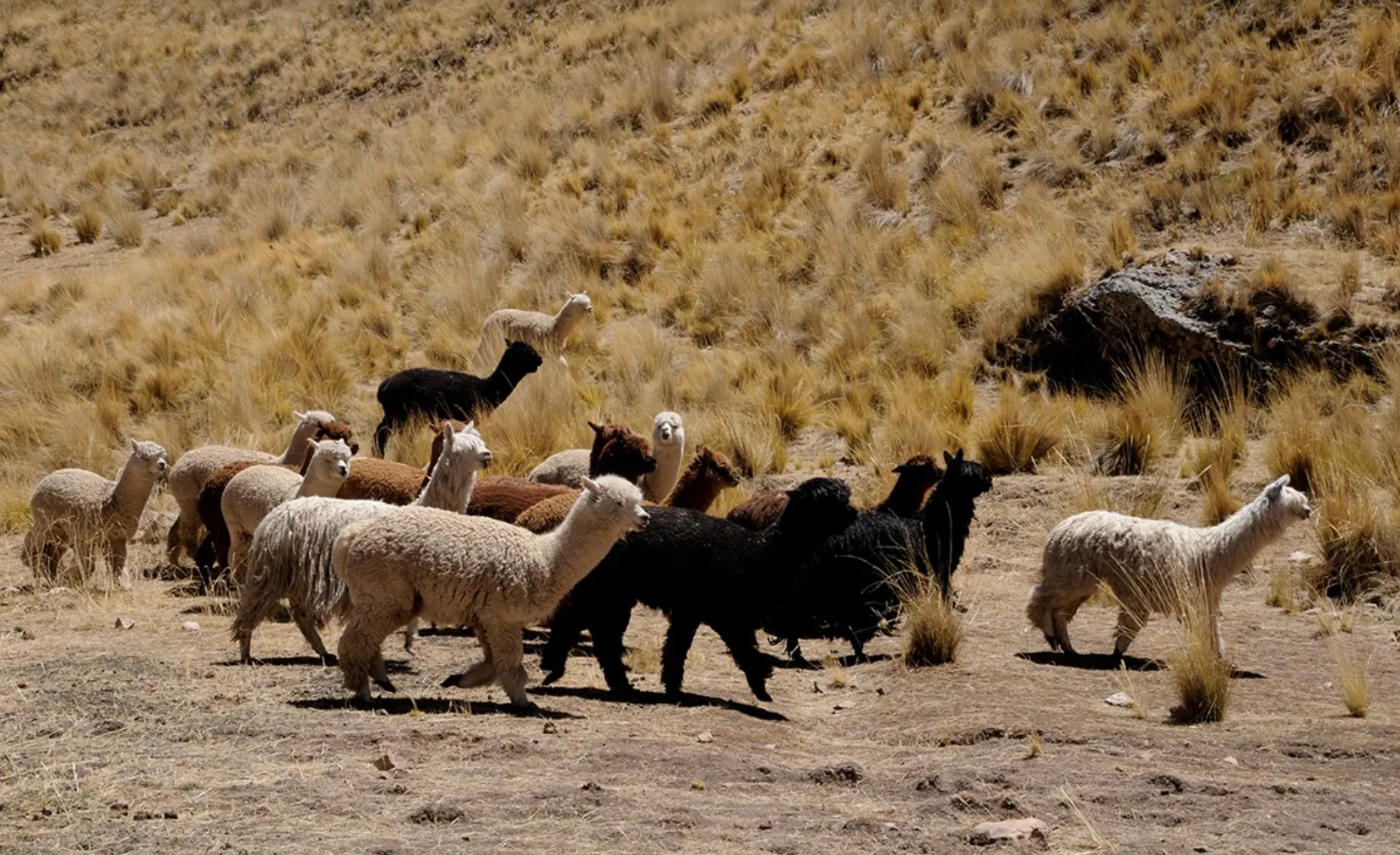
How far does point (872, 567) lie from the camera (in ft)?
32.4

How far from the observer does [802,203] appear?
2219cm

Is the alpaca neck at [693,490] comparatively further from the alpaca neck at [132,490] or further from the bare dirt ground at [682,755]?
the alpaca neck at [132,490]

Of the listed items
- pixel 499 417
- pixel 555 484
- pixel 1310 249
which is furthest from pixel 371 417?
pixel 1310 249

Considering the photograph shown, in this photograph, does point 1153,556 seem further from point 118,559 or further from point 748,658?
point 118,559

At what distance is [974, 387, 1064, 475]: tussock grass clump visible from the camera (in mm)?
14258

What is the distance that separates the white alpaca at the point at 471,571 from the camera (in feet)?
24.4

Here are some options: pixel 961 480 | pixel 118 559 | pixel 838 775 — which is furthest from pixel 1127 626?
pixel 118 559

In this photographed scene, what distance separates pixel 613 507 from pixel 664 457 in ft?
11.7

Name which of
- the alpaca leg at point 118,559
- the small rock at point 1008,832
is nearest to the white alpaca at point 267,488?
the alpaca leg at point 118,559

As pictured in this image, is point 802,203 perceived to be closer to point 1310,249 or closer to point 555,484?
point 1310,249

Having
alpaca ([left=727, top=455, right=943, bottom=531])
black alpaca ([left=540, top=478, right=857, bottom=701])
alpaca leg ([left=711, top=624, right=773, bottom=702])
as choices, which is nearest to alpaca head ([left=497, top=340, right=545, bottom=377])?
alpaca ([left=727, top=455, right=943, bottom=531])

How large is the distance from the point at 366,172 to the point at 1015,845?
80.7 ft

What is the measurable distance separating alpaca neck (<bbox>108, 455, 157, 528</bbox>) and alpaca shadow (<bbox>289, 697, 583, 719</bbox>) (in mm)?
4188

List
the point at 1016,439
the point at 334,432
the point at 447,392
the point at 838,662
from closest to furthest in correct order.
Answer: the point at 838,662 → the point at 334,432 → the point at 1016,439 → the point at 447,392
